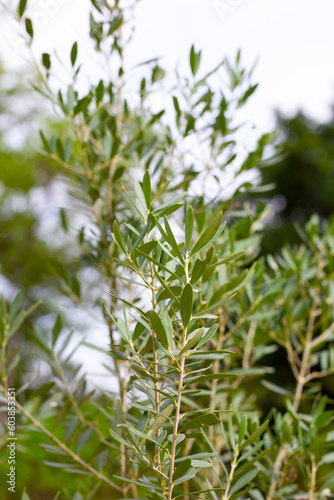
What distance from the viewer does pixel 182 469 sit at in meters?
0.44

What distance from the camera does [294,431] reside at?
0.77 m

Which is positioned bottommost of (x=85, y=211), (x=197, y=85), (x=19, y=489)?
(x=19, y=489)

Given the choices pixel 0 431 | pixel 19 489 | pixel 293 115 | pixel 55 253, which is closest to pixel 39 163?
pixel 55 253

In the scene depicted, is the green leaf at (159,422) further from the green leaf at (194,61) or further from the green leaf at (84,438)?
the green leaf at (194,61)

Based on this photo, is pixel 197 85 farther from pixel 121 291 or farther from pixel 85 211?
pixel 121 291

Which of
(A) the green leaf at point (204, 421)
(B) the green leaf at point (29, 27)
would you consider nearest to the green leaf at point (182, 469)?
(A) the green leaf at point (204, 421)

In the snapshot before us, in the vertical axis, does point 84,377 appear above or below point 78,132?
below

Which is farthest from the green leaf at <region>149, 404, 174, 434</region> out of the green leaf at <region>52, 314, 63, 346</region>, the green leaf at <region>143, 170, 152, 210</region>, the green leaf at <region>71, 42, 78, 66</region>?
the green leaf at <region>71, 42, 78, 66</region>

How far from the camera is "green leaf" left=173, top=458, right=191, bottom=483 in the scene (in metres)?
0.43

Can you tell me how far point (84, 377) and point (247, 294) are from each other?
1.19 feet

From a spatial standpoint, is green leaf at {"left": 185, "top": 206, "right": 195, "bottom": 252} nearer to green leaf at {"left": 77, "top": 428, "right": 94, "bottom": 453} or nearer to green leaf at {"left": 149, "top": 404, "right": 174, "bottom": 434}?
green leaf at {"left": 149, "top": 404, "right": 174, "bottom": 434}

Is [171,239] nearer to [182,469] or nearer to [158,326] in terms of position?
[158,326]

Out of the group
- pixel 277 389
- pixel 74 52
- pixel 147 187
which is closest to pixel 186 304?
pixel 147 187

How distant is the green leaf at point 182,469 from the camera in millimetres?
433
